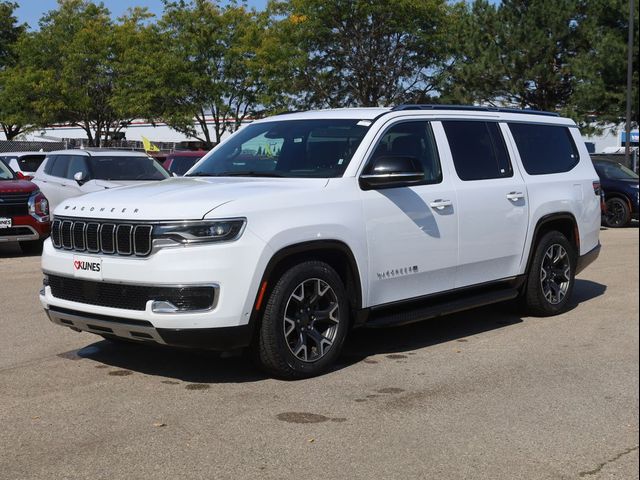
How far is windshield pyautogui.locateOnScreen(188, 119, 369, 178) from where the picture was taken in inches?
257

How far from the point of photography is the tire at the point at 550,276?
7918mm

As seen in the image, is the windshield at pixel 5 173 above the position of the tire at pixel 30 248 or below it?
→ above

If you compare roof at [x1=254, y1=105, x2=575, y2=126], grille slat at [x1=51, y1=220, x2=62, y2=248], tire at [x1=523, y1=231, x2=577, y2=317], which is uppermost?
roof at [x1=254, y1=105, x2=575, y2=126]

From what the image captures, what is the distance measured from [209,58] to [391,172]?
100 ft

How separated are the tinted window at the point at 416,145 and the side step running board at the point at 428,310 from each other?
0.99 metres

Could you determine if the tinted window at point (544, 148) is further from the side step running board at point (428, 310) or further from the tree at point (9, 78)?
the tree at point (9, 78)

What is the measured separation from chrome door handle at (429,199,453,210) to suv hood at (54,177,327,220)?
0.99m

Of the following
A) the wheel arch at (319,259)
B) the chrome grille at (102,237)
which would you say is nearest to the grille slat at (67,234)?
the chrome grille at (102,237)

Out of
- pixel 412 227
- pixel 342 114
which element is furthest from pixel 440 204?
pixel 342 114

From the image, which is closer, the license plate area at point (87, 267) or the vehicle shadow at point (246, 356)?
the license plate area at point (87, 267)

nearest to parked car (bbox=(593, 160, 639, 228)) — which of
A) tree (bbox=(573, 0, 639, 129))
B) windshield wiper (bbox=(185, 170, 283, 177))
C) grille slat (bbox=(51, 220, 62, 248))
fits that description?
tree (bbox=(573, 0, 639, 129))

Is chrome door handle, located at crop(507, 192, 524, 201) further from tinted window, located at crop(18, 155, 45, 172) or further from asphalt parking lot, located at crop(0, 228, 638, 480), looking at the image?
tinted window, located at crop(18, 155, 45, 172)

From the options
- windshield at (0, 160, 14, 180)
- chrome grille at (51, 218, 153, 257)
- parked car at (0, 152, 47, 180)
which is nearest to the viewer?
chrome grille at (51, 218, 153, 257)

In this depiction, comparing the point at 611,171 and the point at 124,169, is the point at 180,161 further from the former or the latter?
the point at 611,171
